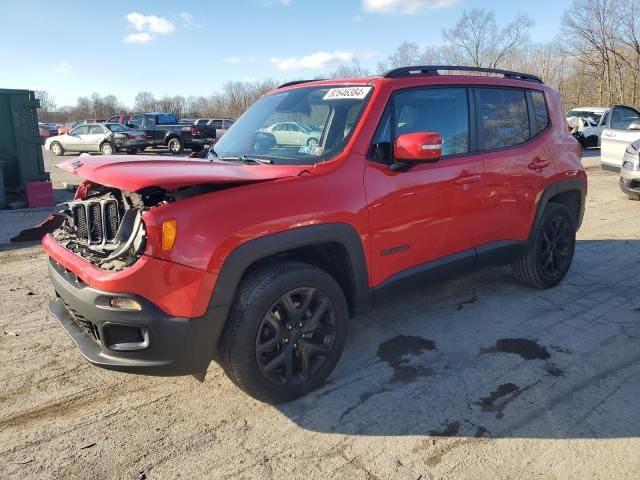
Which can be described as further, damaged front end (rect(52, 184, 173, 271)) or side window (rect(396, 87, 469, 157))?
side window (rect(396, 87, 469, 157))

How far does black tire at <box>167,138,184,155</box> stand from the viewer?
22.7 metres

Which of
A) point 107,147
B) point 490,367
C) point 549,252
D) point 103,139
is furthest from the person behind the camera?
point 103,139

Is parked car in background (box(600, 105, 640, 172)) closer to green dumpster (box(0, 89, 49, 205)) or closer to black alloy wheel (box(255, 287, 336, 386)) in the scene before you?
black alloy wheel (box(255, 287, 336, 386))

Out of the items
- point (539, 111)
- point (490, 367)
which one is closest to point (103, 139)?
point (539, 111)

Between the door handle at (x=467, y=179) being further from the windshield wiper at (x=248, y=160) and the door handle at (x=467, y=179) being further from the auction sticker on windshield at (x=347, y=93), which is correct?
the windshield wiper at (x=248, y=160)

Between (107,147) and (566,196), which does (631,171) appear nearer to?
(566,196)

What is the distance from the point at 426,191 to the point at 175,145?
21235 mm

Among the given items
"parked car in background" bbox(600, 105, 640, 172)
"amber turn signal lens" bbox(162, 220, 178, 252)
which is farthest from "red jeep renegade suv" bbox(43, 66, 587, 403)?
"parked car in background" bbox(600, 105, 640, 172)

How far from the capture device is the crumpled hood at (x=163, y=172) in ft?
7.93

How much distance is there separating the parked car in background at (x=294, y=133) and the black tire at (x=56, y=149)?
24172mm

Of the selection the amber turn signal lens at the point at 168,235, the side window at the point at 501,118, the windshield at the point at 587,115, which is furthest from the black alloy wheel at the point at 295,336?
the windshield at the point at 587,115

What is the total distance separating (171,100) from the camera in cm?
8162

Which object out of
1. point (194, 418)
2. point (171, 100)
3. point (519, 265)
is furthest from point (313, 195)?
point (171, 100)

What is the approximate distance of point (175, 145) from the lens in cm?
2286
